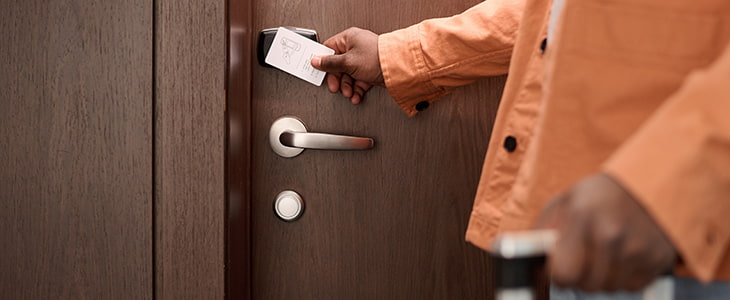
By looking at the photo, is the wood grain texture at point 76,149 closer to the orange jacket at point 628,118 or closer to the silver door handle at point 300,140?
the silver door handle at point 300,140

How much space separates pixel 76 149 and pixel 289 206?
0.36 meters

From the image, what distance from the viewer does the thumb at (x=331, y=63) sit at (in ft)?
3.22

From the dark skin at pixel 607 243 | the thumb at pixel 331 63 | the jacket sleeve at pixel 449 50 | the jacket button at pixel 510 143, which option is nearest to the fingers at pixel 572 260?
the dark skin at pixel 607 243

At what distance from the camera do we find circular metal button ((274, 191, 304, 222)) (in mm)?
1061

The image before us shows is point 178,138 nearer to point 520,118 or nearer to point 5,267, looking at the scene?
point 5,267

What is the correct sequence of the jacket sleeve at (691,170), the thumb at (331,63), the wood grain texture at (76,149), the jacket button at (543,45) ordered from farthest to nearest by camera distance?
the thumb at (331,63)
the wood grain texture at (76,149)
the jacket button at (543,45)
the jacket sleeve at (691,170)

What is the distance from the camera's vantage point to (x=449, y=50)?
0.91 metres

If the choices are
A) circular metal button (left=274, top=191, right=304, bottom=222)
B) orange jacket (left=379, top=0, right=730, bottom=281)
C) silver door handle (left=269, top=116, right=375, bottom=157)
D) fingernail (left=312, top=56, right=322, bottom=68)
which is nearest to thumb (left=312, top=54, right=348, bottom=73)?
fingernail (left=312, top=56, right=322, bottom=68)

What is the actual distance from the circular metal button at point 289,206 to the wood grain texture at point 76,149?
0.80 feet

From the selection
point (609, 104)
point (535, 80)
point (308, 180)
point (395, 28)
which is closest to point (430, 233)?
point (308, 180)

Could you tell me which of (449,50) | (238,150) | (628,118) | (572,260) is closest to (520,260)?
(572,260)

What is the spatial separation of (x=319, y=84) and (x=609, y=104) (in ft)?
2.01

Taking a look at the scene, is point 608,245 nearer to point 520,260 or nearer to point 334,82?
point 520,260

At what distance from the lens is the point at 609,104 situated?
51cm
